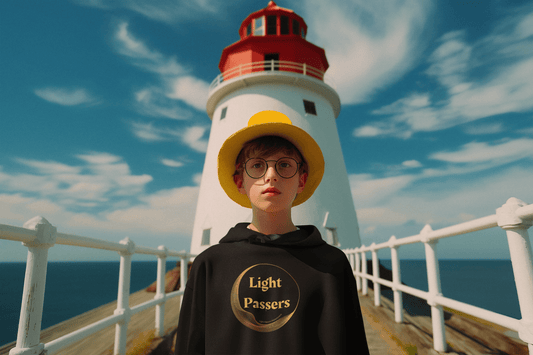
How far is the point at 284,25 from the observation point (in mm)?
13617

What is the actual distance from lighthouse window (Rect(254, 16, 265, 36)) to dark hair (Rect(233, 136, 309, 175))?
1333cm

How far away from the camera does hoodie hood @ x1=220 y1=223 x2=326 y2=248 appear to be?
1.39 m

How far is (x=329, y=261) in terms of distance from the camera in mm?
1393

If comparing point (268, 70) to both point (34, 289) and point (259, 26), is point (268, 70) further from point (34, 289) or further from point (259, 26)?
point (34, 289)

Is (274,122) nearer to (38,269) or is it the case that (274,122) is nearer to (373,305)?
(38,269)

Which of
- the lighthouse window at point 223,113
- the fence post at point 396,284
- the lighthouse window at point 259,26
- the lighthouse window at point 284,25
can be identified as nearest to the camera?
Answer: the fence post at point 396,284

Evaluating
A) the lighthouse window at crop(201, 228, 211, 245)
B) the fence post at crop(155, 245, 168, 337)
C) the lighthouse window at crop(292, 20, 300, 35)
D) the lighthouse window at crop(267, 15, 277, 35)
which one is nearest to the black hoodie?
the fence post at crop(155, 245, 168, 337)

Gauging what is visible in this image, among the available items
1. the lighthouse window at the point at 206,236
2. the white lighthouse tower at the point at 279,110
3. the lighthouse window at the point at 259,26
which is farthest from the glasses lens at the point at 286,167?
the lighthouse window at the point at 259,26

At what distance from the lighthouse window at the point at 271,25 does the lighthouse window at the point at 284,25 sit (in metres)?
0.29

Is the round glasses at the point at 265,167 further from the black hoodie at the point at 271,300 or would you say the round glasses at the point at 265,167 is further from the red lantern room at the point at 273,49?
the red lantern room at the point at 273,49

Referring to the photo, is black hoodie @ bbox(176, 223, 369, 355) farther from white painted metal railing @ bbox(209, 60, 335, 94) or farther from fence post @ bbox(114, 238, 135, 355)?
white painted metal railing @ bbox(209, 60, 335, 94)

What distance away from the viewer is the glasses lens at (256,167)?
4.84 ft

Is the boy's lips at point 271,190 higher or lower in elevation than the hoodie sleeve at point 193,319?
higher

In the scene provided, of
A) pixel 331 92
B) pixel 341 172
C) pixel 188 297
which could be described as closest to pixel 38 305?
pixel 188 297
